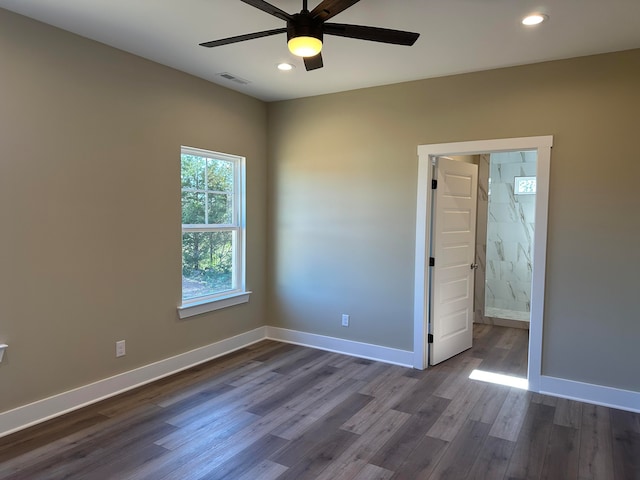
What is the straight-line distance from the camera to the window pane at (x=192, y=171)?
3977mm

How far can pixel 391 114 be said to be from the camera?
13.6 ft

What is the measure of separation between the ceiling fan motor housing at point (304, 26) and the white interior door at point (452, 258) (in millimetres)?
2322

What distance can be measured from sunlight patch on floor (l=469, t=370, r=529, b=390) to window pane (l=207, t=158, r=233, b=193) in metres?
3.14

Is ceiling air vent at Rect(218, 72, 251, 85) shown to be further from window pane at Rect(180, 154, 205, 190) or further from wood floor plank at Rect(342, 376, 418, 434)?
wood floor plank at Rect(342, 376, 418, 434)

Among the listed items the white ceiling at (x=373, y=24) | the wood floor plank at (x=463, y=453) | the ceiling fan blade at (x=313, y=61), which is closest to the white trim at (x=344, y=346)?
the wood floor plank at (x=463, y=453)

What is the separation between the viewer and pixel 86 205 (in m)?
3.14

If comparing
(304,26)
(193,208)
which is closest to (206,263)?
(193,208)

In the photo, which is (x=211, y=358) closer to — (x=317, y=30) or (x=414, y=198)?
(x=414, y=198)

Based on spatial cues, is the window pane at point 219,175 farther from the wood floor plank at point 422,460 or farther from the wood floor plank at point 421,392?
the wood floor plank at point 422,460

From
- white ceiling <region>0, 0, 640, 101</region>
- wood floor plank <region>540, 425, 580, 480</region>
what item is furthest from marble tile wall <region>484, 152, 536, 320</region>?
wood floor plank <region>540, 425, 580, 480</region>

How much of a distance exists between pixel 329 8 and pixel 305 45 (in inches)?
8.6

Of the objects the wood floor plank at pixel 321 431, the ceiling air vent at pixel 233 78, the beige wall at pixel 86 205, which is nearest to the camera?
the wood floor plank at pixel 321 431

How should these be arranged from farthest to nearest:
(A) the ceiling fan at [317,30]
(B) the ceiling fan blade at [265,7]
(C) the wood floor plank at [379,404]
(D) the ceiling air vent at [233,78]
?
(D) the ceiling air vent at [233,78], (C) the wood floor plank at [379,404], (A) the ceiling fan at [317,30], (B) the ceiling fan blade at [265,7]

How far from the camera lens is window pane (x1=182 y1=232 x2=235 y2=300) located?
4070mm
